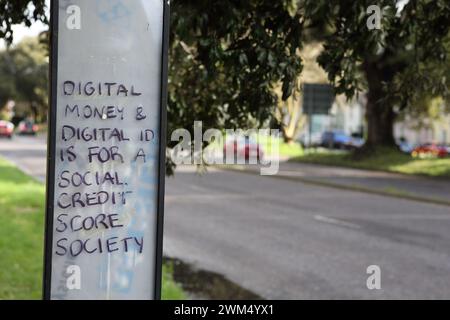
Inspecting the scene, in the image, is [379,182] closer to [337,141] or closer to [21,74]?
[337,141]

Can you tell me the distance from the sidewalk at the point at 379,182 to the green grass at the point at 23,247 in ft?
30.8

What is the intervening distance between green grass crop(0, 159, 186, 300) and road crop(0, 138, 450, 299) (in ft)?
4.56

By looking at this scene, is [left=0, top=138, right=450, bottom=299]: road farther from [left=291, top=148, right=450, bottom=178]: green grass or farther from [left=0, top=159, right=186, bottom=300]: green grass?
[left=291, top=148, right=450, bottom=178]: green grass

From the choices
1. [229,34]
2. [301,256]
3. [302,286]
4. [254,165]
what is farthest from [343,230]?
[254,165]

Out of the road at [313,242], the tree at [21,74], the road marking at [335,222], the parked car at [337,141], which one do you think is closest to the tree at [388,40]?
the road at [313,242]

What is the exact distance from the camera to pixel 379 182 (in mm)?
23781

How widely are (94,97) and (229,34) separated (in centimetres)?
193

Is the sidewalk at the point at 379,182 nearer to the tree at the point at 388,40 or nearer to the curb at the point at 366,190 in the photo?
the curb at the point at 366,190

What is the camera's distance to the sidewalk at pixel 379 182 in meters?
18.8

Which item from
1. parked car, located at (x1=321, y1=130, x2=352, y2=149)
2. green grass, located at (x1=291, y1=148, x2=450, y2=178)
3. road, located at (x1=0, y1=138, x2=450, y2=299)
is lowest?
road, located at (x1=0, y1=138, x2=450, y2=299)

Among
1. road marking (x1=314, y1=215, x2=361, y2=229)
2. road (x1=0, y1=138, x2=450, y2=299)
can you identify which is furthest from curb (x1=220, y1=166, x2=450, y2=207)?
road marking (x1=314, y1=215, x2=361, y2=229)

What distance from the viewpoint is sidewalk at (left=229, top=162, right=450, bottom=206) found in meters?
18.8

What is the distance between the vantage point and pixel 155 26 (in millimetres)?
3012
